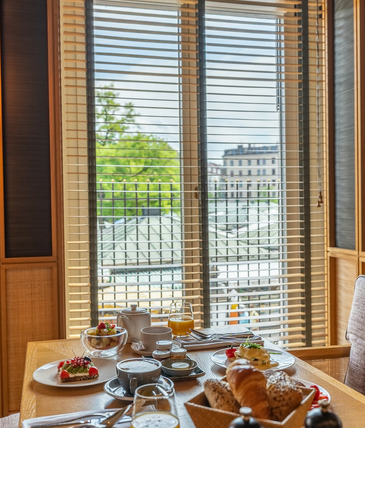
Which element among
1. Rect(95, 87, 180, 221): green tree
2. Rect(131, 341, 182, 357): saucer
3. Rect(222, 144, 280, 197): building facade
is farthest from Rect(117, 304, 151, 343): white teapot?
Rect(222, 144, 280, 197): building facade

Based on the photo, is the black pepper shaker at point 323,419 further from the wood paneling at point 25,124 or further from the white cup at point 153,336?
the wood paneling at point 25,124

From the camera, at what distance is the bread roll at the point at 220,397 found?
81cm

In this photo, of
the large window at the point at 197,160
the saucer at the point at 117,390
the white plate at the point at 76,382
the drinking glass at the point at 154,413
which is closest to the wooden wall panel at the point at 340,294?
the large window at the point at 197,160

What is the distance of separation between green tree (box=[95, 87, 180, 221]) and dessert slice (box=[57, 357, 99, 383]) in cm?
147

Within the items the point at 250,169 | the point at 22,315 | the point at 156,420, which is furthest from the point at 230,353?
the point at 250,169

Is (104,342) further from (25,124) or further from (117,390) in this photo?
(25,124)

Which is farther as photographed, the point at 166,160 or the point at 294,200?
the point at 294,200

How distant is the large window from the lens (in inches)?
103

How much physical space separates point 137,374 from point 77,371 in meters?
0.26

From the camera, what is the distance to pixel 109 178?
8.77 ft
